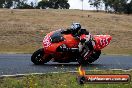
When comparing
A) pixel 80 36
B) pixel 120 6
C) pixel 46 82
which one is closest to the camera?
pixel 46 82

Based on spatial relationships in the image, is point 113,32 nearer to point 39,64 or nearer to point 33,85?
point 39,64

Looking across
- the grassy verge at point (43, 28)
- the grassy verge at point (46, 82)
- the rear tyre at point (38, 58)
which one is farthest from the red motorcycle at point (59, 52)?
the grassy verge at point (43, 28)

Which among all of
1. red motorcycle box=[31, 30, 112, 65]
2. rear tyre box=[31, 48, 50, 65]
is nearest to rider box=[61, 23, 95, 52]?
red motorcycle box=[31, 30, 112, 65]

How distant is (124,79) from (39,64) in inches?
397

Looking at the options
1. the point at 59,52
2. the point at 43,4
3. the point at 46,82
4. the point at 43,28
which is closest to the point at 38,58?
the point at 59,52

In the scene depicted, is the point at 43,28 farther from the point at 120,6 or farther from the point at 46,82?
the point at 120,6

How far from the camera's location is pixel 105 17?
6362 cm

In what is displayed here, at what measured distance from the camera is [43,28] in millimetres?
47156

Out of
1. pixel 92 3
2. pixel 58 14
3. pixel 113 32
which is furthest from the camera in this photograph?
pixel 92 3

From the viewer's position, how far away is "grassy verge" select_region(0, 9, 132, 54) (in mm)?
37000

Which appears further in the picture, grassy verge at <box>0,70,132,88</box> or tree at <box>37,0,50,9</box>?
tree at <box>37,0,50,9</box>

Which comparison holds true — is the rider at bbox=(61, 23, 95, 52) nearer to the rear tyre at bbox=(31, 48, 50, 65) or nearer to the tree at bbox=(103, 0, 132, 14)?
the rear tyre at bbox=(31, 48, 50, 65)

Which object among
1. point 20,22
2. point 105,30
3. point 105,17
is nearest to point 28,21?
point 20,22

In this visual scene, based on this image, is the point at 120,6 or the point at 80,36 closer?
the point at 80,36
